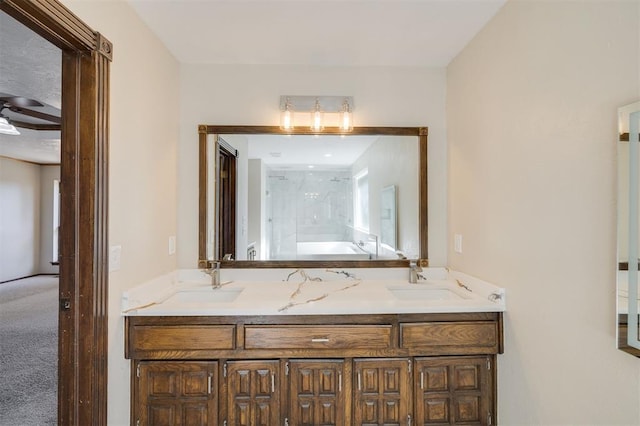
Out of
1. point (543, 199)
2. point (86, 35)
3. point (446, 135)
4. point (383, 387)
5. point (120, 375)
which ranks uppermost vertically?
point (86, 35)

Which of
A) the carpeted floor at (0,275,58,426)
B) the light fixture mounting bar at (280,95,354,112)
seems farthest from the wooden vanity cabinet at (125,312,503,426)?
the light fixture mounting bar at (280,95,354,112)

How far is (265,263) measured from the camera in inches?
90.7

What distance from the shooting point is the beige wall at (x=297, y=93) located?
2281mm

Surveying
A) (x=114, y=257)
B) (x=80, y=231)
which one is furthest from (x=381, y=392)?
(x=80, y=231)

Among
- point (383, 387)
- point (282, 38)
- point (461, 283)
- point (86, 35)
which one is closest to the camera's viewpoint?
point (86, 35)

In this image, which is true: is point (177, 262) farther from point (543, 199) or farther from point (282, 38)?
point (543, 199)

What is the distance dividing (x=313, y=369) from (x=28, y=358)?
2862mm

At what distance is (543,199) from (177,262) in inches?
87.0

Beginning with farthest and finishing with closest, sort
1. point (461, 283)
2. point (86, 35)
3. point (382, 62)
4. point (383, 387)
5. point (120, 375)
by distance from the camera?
point (382, 62)
point (461, 283)
point (383, 387)
point (120, 375)
point (86, 35)

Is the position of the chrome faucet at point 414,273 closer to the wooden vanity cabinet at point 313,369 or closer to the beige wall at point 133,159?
the wooden vanity cabinet at point 313,369

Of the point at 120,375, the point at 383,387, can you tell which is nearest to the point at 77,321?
the point at 120,375

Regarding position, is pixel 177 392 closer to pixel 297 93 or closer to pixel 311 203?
pixel 311 203

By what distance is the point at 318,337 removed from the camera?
171 centimetres

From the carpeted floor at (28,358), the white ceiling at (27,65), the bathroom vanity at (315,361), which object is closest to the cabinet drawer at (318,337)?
the bathroom vanity at (315,361)
